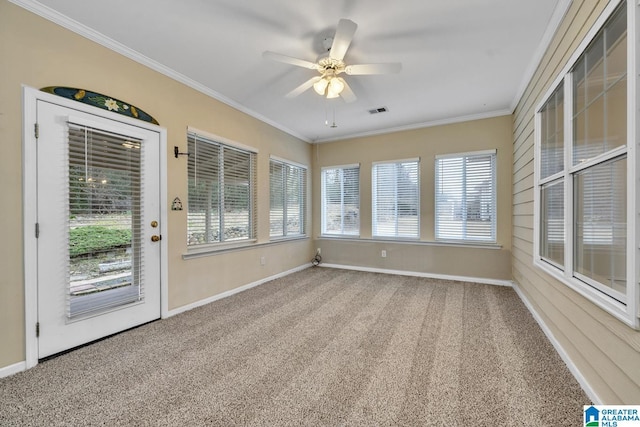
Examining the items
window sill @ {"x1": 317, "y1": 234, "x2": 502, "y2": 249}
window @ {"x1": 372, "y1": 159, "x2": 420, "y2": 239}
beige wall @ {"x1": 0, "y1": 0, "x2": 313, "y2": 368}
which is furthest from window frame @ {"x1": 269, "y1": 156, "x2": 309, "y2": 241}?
window @ {"x1": 372, "y1": 159, "x2": 420, "y2": 239}

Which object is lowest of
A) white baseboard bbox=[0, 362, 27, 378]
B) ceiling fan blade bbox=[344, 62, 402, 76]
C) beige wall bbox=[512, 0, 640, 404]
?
white baseboard bbox=[0, 362, 27, 378]

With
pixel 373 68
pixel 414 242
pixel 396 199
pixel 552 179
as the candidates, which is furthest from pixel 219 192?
pixel 552 179

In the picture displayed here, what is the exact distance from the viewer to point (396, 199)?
16.7ft

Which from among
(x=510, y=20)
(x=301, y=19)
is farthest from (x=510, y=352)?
(x=301, y=19)

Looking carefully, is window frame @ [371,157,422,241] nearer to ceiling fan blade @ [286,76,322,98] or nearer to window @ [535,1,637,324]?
window @ [535,1,637,324]

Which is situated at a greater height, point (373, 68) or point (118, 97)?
point (373, 68)

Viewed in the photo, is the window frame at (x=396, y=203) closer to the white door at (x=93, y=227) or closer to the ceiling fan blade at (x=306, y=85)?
the ceiling fan blade at (x=306, y=85)

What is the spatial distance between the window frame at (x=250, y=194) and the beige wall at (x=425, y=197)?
1846 mm

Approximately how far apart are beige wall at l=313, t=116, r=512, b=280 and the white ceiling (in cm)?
74

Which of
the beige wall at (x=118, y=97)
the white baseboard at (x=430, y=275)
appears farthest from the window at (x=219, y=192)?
the white baseboard at (x=430, y=275)

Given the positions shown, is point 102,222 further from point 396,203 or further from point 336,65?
point 396,203

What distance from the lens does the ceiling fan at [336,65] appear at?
2.03 metres

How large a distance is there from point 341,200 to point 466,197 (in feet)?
7.82

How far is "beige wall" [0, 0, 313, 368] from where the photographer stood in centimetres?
195
